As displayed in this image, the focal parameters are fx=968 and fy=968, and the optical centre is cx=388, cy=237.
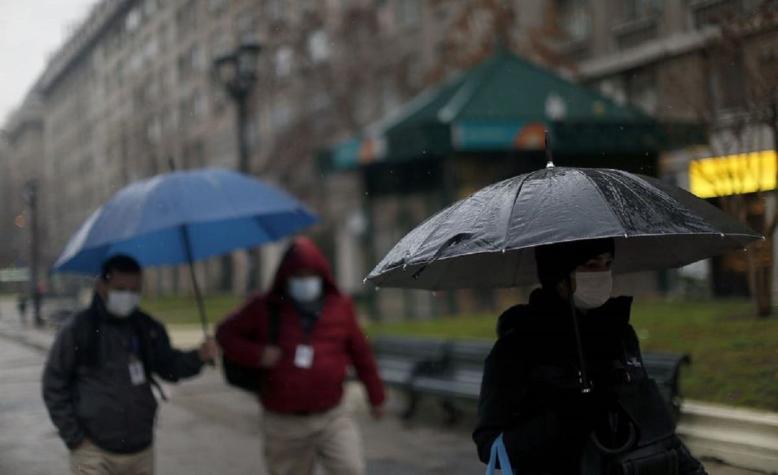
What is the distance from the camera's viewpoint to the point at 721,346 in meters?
8.78

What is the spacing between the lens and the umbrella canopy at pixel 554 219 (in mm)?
2666

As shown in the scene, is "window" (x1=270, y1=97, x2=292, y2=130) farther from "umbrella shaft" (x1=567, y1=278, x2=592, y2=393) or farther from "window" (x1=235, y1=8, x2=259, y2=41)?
"umbrella shaft" (x1=567, y1=278, x2=592, y2=393)

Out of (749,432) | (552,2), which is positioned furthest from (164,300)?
(749,432)

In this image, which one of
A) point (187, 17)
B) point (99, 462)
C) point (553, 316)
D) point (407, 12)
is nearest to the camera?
point (553, 316)

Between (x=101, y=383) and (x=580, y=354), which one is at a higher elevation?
(x=580, y=354)

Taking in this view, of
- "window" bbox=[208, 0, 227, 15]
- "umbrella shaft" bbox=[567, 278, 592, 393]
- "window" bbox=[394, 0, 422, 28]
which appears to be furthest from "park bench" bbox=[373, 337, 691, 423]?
"window" bbox=[208, 0, 227, 15]

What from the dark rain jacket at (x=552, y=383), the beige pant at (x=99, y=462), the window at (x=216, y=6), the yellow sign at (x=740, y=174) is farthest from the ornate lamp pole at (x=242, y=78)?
the window at (x=216, y=6)

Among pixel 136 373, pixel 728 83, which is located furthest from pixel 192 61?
pixel 136 373

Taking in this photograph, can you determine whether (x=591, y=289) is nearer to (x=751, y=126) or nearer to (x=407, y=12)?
(x=751, y=126)

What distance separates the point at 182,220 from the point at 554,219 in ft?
9.35

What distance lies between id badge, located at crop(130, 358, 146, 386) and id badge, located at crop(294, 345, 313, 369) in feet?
2.70

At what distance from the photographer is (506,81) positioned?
17.5 m

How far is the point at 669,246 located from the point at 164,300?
114 feet

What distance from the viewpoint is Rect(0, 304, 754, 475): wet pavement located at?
8141 millimetres
